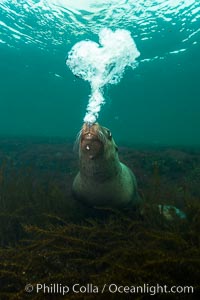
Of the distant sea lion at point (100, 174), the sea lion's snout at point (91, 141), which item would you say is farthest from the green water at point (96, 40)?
the sea lion's snout at point (91, 141)

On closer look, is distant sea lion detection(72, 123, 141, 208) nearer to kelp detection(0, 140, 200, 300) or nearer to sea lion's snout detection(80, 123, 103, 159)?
sea lion's snout detection(80, 123, 103, 159)

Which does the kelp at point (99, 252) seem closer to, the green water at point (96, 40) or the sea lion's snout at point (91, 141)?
the sea lion's snout at point (91, 141)

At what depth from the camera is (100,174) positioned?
4297 millimetres

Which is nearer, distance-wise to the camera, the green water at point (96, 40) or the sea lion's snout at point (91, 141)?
the sea lion's snout at point (91, 141)

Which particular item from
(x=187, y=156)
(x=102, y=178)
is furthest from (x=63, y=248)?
(x=187, y=156)

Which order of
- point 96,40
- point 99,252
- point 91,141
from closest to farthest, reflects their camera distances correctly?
point 99,252, point 91,141, point 96,40

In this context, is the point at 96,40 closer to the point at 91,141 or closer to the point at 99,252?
the point at 91,141

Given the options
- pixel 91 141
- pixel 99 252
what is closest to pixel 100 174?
pixel 91 141

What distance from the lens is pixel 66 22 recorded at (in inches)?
829

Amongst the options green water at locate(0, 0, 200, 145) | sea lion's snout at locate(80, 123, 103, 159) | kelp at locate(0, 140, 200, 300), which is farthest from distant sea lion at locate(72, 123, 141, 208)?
green water at locate(0, 0, 200, 145)

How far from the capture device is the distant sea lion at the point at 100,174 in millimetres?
3867

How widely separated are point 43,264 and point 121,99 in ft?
170

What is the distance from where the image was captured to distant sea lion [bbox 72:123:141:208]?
3867 mm

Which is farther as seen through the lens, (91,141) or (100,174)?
(100,174)
